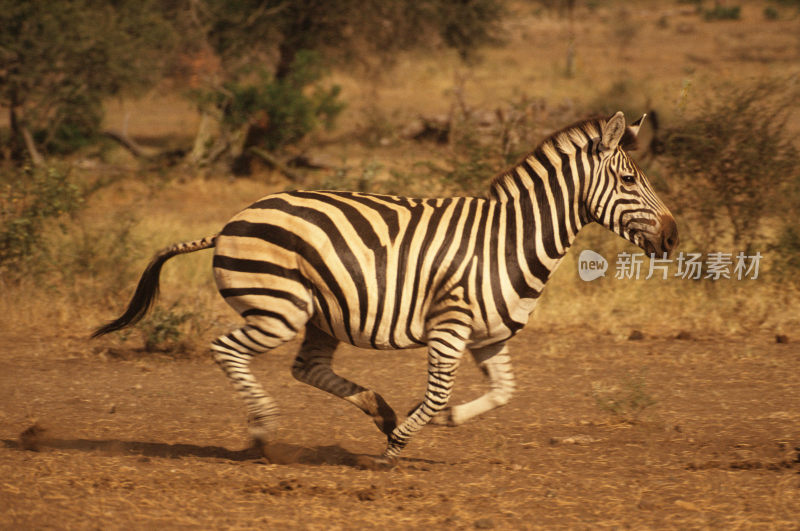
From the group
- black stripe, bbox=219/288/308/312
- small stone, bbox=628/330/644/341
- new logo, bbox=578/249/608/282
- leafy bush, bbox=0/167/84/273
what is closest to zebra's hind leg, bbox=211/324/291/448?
black stripe, bbox=219/288/308/312

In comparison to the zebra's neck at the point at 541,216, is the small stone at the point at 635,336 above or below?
below

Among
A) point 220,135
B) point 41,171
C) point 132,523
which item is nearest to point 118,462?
point 132,523

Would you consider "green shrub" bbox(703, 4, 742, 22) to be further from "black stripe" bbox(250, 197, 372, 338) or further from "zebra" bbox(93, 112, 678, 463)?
"black stripe" bbox(250, 197, 372, 338)

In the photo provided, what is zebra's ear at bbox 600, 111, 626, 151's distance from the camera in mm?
4842

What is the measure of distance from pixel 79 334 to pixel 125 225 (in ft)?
5.87

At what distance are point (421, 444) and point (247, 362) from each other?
1347 millimetres

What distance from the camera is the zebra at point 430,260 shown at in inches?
192

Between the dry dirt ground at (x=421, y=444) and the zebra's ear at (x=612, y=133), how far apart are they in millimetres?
1878

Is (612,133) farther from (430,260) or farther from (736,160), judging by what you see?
(736,160)

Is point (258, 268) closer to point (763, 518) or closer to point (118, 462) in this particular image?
point (118, 462)

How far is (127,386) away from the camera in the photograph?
22.5ft

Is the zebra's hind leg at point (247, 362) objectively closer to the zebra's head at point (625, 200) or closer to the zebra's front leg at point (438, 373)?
the zebra's front leg at point (438, 373)

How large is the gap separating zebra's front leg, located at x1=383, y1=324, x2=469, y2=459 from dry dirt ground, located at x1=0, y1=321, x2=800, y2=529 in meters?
0.28

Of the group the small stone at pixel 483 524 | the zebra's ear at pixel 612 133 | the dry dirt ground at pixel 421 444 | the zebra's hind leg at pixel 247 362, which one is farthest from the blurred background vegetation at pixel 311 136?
the small stone at pixel 483 524
